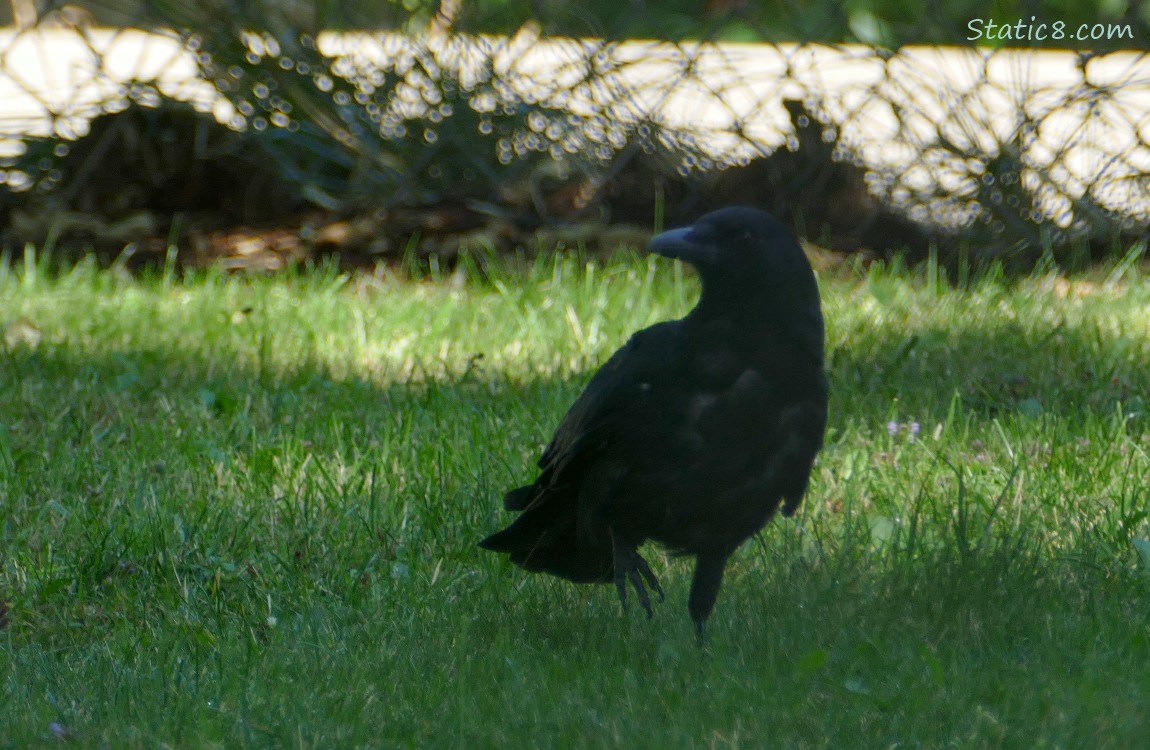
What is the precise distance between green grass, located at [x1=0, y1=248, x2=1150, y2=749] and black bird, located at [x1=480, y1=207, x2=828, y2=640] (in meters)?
0.26

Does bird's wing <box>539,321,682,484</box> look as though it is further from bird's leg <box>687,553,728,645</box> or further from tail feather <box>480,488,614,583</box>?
bird's leg <box>687,553,728,645</box>

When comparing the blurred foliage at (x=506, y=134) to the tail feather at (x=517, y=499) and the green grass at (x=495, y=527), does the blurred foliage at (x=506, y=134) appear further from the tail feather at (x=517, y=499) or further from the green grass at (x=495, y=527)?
the tail feather at (x=517, y=499)

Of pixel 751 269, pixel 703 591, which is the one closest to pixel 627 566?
pixel 703 591

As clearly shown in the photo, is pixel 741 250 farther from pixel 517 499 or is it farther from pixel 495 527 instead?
pixel 495 527

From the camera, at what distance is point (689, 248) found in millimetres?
2264

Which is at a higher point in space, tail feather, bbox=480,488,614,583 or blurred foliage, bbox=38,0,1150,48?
blurred foliage, bbox=38,0,1150,48

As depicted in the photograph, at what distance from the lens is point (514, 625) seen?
105 inches

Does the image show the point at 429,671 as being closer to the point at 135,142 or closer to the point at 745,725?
the point at 745,725

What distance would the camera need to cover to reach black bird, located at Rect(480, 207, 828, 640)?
2.28m

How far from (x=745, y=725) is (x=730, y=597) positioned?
22.8 inches

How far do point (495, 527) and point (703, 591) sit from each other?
730 millimetres
